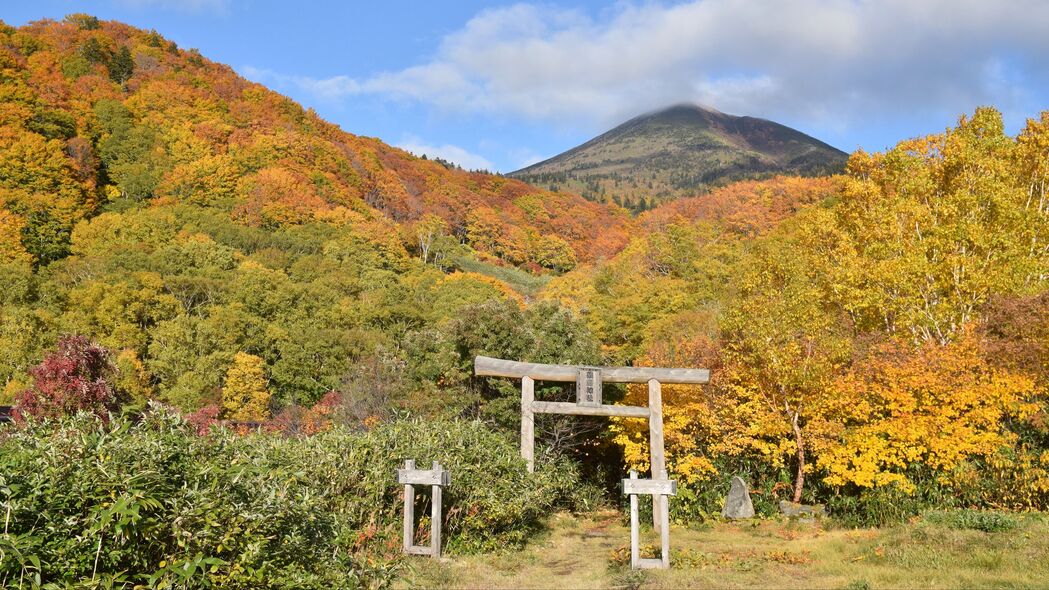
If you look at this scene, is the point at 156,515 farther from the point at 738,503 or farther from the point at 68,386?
the point at 738,503

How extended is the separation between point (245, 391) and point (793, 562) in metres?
29.1

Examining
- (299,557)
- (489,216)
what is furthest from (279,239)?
(299,557)

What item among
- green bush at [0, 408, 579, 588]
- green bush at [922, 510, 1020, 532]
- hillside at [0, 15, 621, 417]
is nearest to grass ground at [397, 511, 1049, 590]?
green bush at [922, 510, 1020, 532]

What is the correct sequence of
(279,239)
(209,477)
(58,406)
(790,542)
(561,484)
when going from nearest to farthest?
1. (209,477)
2. (790,542)
3. (58,406)
4. (561,484)
5. (279,239)

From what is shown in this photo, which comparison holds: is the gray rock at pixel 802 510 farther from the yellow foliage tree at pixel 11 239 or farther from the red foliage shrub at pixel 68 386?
the yellow foliage tree at pixel 11 239

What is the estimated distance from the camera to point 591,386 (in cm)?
1474

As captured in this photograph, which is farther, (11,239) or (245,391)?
(11,239)

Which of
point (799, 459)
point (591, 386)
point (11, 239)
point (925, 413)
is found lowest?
point (799, 459)

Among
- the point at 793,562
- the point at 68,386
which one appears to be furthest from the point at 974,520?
the point at 68,386

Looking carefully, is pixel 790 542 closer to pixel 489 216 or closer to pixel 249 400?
pixel 249 400

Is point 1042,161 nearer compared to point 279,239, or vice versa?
point 1042,161

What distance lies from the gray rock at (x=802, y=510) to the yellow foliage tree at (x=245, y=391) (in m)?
24.8

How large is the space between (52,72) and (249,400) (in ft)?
191

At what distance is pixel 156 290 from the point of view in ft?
130
